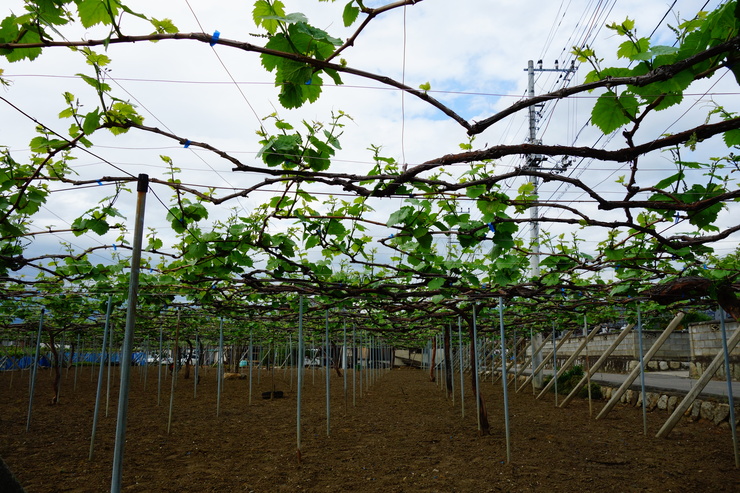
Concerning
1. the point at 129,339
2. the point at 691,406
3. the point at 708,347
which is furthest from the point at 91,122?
the point at 708,347

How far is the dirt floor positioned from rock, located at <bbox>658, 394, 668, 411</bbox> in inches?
9.5

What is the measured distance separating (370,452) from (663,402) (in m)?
8.93

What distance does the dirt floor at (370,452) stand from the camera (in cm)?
650

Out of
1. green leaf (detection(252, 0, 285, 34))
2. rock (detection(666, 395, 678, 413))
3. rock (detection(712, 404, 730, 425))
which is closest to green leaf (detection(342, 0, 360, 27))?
green leaf (detection(252, 0, 285, 34))

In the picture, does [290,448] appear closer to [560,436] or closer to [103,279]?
[103,279]

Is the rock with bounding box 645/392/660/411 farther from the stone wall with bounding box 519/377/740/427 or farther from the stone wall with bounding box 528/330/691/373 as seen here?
the stone wall with bounding box 528/330/691/373

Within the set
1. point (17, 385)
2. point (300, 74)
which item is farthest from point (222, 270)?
point (17, 385)

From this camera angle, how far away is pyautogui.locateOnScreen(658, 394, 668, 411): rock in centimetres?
1253

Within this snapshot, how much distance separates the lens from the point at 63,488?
6332mm

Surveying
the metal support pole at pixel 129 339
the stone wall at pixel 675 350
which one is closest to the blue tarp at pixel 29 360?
the stone wall at pixel 675 350

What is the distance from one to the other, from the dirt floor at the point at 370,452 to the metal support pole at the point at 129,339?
3.61 meters

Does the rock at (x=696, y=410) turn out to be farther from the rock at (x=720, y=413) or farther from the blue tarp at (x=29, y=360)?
the blue tarp at (x=29, y=360)

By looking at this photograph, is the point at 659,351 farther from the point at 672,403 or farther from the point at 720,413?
the point at 720,413

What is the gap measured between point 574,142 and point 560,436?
19.8 feet
